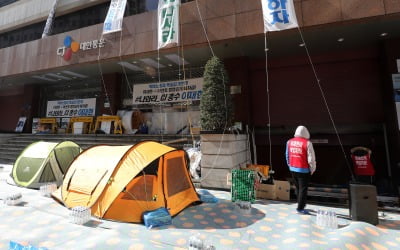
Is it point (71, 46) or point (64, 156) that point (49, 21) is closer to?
point (71, 46)

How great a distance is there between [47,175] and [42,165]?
0.36 metres

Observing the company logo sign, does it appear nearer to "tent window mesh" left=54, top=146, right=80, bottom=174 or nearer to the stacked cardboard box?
"tent window mesh" left=54, top=146, right=80, bottom=174

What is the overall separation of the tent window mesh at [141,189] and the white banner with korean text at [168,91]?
7.70 m

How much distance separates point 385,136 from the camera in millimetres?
8695

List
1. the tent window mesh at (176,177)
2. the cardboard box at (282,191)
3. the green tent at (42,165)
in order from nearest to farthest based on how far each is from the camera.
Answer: the tent window mesh at (176,177) < the cardboard box at (282,191) < the green tent at (42,165)

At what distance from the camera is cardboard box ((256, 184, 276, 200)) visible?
5.87 m

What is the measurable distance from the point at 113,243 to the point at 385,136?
10444mm

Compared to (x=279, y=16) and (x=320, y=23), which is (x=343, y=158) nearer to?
(x=320, y=23)

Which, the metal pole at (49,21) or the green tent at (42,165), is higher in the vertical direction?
the metal pole at (49,21)

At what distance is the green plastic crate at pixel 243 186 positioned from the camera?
5266 millimetres

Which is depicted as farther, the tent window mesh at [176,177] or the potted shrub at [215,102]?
the potted shrub at [215,102]

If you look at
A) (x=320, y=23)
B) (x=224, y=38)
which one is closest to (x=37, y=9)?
(x=224, y=38)

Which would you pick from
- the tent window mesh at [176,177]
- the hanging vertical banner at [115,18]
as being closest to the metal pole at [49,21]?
the hanging vertical banner at [115,18]

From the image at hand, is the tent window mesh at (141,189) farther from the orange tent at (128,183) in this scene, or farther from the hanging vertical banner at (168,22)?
the hanging vertical banner at (168,22)
